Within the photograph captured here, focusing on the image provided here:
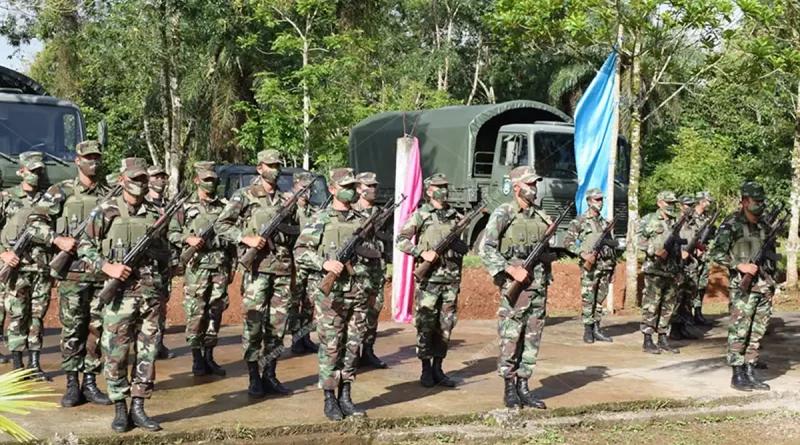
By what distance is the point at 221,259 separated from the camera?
8594mm

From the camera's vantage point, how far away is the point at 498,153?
15.9 metres

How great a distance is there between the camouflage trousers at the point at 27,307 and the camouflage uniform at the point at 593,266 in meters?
6.02

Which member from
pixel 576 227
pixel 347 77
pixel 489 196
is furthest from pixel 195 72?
pixel 576 227

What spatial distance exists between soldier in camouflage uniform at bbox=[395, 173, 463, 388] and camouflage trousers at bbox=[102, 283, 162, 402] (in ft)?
8.39

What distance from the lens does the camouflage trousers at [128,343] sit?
6133mm

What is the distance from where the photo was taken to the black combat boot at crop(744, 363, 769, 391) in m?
→ 8.30

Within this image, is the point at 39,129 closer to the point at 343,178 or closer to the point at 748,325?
the point at 343,178

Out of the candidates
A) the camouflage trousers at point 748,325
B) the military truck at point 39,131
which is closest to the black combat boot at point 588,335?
the camouflage trousers at point 748,325

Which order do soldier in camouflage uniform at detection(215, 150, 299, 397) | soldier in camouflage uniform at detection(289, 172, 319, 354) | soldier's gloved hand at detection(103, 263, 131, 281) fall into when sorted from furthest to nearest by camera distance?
soldier in camouflage uniform at detection(289, 172, 319, 354) → soldier in camouflage uniform at detection(215, 150, 299, 397) → soldier's gloved hand at detection(103, 263, 131, 281)

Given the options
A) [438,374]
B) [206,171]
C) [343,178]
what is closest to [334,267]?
[343,178]

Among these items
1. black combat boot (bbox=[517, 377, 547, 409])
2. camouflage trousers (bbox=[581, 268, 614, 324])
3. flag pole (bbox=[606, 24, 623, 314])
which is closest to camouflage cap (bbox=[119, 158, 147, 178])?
Result: black combat boot (bbox=[517, 377, 547, 409])

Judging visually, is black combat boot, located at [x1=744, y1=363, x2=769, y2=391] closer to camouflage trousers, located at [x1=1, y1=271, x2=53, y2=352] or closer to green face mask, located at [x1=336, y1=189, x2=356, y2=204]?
green face mask, located at [x1=336, y1=189, x2=356, y2=204]

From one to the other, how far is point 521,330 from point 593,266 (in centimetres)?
421

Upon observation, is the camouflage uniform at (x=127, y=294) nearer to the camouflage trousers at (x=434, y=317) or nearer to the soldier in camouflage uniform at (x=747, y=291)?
the camouflage trousers at (x=434, y=317)
